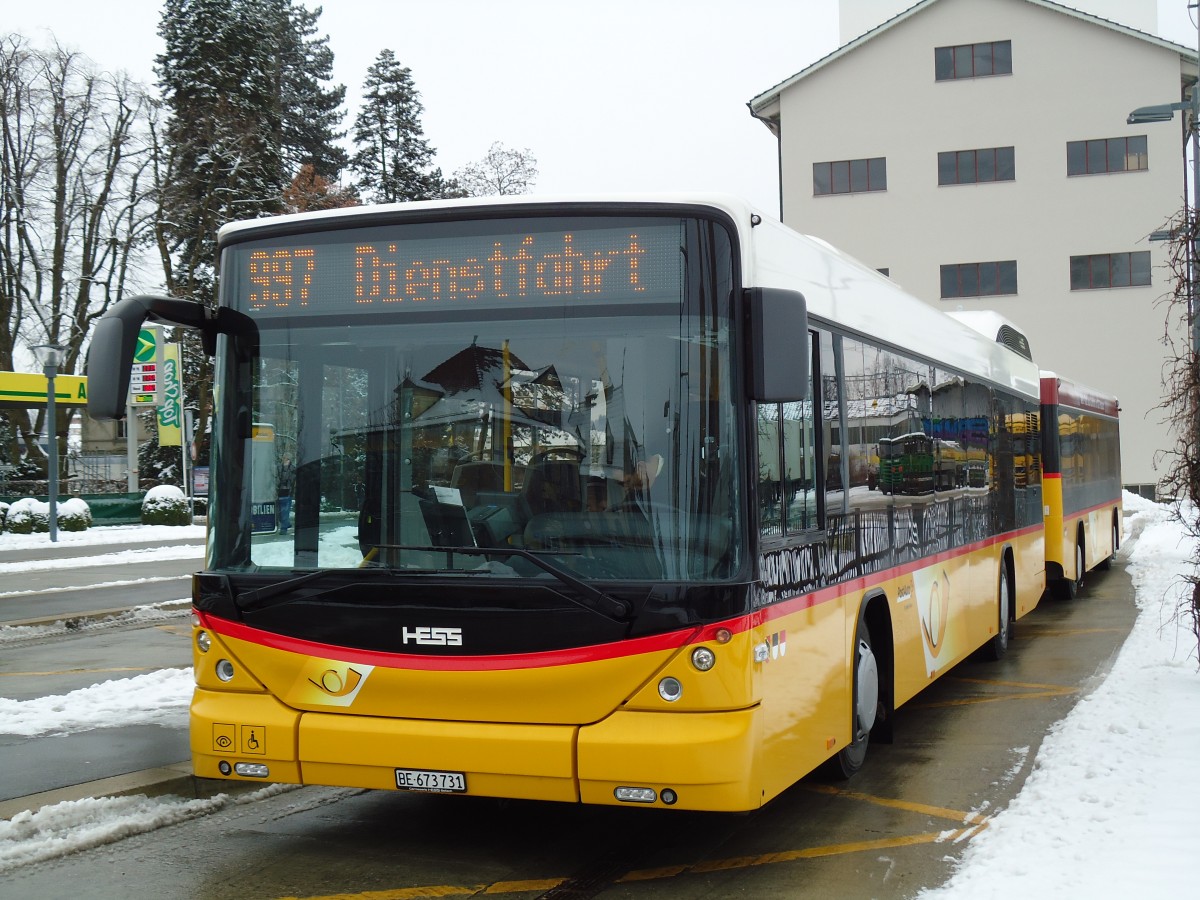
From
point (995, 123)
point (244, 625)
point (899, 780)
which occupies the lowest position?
point (899, 780)

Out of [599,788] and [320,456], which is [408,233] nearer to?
[320,456]

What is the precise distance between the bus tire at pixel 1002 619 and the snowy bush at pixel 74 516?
28.0 meters

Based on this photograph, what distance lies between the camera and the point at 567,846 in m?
6.33

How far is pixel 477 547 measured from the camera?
561 cm

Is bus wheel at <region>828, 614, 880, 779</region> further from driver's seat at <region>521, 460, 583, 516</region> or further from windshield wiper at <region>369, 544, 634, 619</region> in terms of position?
driver's seat at <region>521, 460, 583, 516</region>

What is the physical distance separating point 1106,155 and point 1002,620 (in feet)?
122

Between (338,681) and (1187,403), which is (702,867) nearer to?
(338,681)

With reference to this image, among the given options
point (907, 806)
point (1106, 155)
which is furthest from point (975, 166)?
point (907, 806)

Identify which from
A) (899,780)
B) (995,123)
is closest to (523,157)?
(995,123)

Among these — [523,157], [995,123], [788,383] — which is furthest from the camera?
[523,157]

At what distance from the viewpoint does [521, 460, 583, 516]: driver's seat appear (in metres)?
5.49

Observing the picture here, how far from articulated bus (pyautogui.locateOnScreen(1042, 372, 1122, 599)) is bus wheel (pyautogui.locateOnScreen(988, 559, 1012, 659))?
424 centimetres

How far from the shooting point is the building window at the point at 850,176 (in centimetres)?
4703

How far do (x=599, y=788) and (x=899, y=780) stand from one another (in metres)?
2.98
